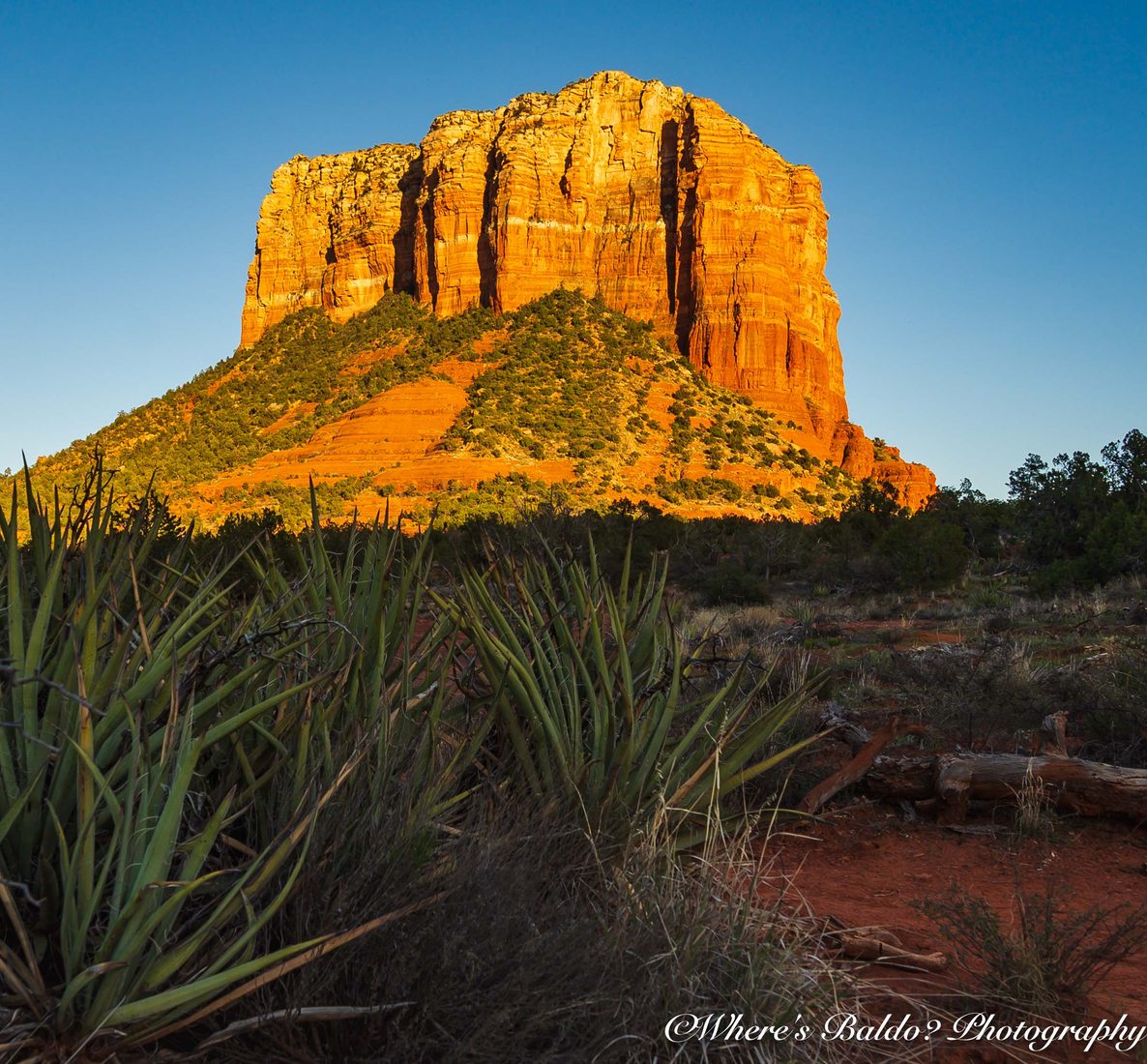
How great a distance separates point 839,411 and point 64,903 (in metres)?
69.1

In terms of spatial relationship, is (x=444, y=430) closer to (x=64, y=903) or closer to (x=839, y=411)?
(x=839, y=411)

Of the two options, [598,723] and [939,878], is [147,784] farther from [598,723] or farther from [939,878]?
[939,878]

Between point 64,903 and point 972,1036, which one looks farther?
Answer: point 972,1036

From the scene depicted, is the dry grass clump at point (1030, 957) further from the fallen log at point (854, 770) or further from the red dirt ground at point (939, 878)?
the fallen log at point (854, 770)

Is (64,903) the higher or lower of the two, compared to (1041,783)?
higher

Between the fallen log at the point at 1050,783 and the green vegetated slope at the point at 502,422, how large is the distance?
32.5m

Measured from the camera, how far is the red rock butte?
6072 centimetres

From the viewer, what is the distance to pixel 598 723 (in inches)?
112

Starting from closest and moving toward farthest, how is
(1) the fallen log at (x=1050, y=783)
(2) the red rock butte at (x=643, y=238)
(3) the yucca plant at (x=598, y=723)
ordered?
(3) the yucca plant at (x=598, y=723)
(1) the fallen log at (x=1050, y=783)
(2) the red rock butte at (x=643, y=238)

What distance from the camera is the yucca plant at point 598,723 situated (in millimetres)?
2670

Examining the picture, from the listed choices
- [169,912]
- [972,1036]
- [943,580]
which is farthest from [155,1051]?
[943,580]

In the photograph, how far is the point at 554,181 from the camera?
63312 mm

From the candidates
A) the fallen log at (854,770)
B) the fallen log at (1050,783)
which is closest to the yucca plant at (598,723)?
the fallen log at (854,770)

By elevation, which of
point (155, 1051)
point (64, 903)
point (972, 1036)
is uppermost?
point (64, 903)
